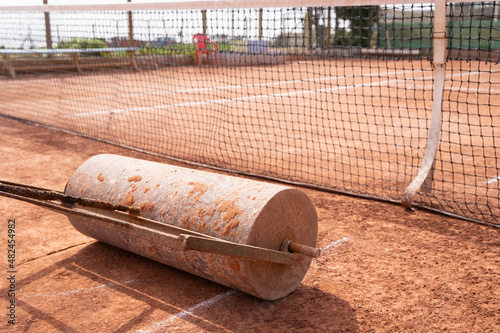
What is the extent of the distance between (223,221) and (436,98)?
2744 mm

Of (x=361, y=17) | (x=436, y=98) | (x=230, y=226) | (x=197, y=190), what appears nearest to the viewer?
(x=230, y=226)

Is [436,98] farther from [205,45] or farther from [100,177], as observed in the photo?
[205,45]

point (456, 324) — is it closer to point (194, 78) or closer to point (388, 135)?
point (388, 135)

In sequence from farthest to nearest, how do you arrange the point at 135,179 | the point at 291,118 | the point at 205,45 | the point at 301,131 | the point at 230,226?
the point at 205,45 < the point at 291,118 < the point at 301,131 < the point at 135,179 < the point at 230,226

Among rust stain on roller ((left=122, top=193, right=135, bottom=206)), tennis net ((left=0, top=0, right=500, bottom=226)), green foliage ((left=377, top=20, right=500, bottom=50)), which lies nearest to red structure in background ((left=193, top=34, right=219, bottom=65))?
tennis net ((left=0, top=0, right=500, bottom=226))

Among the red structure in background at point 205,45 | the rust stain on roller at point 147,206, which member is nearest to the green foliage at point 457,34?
the red structure in background at point 205,45

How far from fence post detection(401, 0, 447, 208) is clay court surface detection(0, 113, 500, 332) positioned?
27cm

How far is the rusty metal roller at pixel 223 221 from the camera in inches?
115

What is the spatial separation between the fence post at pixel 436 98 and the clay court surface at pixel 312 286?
0.89ft

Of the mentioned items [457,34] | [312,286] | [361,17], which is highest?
[457,34]

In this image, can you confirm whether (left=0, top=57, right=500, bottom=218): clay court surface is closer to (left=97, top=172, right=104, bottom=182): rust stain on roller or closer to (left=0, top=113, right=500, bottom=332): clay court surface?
(left=0, top=113, right=500, bottom=332): clay court surface

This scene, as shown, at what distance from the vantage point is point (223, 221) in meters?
3.00

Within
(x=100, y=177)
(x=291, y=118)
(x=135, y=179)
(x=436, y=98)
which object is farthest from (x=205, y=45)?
(x=135, y=179)

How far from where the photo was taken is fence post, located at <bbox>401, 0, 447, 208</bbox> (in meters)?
4.54
